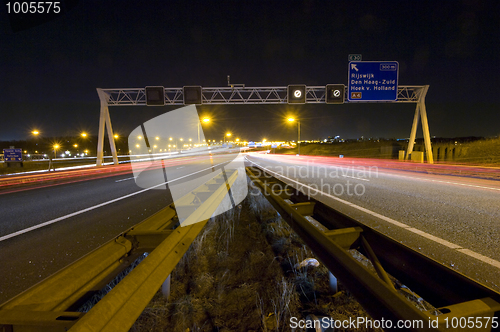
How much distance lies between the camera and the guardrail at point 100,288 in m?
1.05

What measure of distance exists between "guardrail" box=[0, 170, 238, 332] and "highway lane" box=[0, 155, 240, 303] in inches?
60.8

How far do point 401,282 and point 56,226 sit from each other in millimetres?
6181

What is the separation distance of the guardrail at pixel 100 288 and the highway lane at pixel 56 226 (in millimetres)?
1545

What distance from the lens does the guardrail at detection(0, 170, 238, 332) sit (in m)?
1.05

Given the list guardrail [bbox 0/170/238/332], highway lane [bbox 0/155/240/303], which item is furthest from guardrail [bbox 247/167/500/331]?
highway lane [bbox 0/155/240/303]

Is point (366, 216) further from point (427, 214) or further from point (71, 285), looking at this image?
point (71, 285)

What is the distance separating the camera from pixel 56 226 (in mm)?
4617

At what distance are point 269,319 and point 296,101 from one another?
70.2 ft
